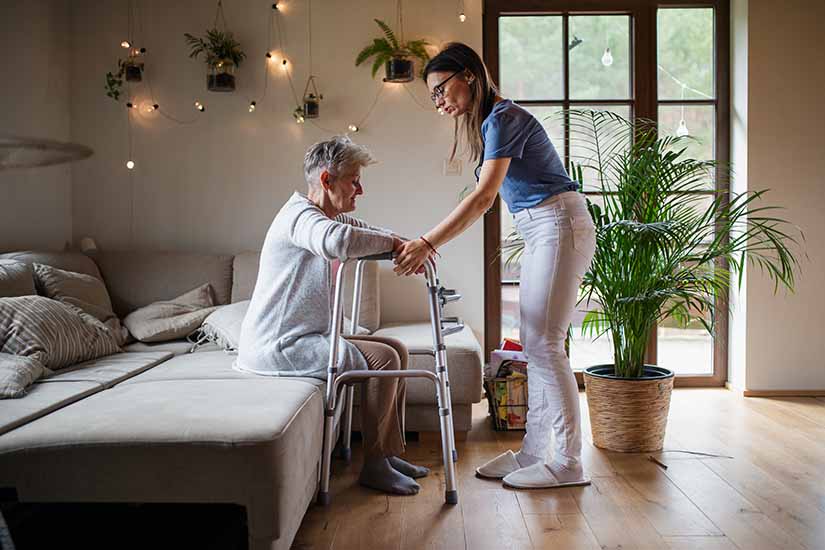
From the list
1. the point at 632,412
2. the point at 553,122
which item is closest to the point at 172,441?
the point at 632,412

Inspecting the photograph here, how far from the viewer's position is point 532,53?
411cm

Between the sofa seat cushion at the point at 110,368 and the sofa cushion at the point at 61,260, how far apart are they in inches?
23.1

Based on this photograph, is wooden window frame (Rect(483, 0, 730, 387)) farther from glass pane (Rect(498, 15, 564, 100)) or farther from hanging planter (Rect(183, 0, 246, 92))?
hanging planter (Rect(183, 0, 246, 92))

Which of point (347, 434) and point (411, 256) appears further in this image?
point (347, 434)

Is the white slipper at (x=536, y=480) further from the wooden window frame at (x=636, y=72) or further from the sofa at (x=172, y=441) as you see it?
the wooden window frame at (x=636, y=72)

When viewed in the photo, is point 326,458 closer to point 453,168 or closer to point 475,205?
point 475,205

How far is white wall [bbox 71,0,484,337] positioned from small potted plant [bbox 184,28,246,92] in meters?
0.05

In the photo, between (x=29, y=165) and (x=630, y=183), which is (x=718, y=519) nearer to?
(x=630, y=183)

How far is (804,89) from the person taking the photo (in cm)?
393

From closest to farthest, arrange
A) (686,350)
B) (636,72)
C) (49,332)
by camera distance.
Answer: (49,332) < (636,72) < (686,350)

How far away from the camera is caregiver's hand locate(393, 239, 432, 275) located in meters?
2.23

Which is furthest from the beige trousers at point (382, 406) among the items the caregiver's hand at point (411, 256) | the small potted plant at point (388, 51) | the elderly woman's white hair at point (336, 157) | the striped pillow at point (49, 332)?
the small potted plant at point (388, 51)

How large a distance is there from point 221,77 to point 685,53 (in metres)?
2.52

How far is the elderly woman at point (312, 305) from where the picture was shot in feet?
7.49
